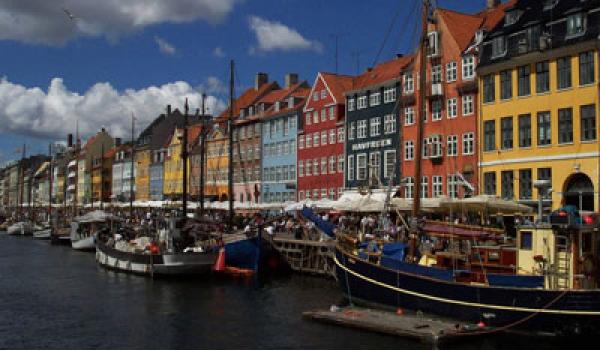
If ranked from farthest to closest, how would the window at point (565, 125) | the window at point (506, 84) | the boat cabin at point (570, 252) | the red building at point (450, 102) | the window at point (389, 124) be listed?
1. the window at point (389, 124)
2. the red building at point (450, 102)
3. the window at point (506, 84)
4. the window at point (565, 125)
5. the boat cabin at point (570, 252)

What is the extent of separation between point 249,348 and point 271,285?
15645mm

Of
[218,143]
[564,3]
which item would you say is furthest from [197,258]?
[218,143]

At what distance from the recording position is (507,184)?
4547cm

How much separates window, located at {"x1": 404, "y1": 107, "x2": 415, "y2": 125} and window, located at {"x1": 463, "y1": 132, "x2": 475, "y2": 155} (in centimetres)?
649

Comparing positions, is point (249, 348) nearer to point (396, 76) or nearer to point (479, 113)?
point (479, 113)

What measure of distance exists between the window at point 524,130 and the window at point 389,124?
560 inches

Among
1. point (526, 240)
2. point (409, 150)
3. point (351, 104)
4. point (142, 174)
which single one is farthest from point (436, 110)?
point (142, 174)

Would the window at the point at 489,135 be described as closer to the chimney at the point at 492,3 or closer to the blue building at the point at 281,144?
the chimney at the point at 492,3

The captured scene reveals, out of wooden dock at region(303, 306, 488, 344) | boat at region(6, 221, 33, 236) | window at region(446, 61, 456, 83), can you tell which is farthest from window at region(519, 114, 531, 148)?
boat at region(6, 221, 33, 236)

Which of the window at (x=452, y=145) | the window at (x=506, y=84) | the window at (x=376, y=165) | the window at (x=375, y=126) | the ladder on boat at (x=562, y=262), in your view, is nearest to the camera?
the ladder on boat at (x=562, y=262)

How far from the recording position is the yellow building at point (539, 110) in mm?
40438

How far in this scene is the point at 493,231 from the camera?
2764 cm

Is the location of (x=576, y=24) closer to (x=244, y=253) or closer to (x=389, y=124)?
(x=389, y=124)

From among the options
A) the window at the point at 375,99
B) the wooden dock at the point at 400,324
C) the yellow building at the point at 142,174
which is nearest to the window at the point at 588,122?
the wooden dock at the point at 400,324
